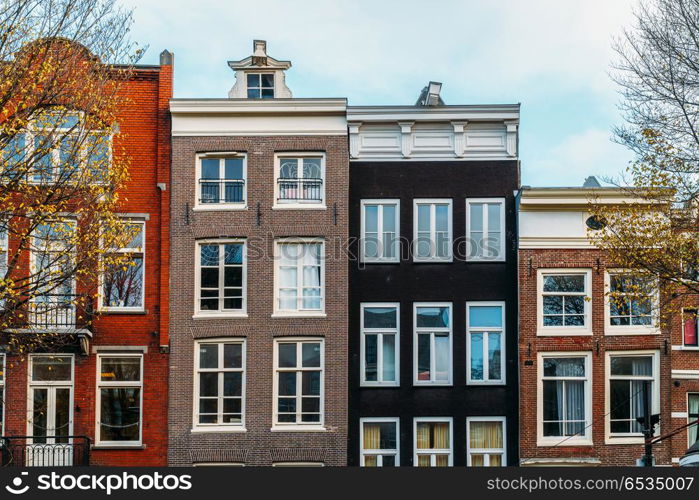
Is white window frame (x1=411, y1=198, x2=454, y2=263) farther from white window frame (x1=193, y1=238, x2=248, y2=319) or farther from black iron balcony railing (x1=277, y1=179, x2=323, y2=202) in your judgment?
white window frame (x1=193, y1=238, x2=248, y2=319)

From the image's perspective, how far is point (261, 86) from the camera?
34500 millimetres

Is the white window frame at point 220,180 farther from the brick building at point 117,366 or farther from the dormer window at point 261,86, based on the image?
the dormer window at point 261,86

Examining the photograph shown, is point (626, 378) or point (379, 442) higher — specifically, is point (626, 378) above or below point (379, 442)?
above

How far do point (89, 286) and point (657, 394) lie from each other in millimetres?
15880

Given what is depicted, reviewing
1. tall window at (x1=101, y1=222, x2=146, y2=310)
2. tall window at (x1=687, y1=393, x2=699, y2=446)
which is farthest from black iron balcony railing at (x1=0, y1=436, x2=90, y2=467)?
tall window at (x1=687, y1=393, x2=699, y2=446)

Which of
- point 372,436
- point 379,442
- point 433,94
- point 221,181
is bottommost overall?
point 379,442

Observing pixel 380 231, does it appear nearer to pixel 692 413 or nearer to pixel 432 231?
pixel 432 231

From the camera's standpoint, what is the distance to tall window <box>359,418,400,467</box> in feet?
106

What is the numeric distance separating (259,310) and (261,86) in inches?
265

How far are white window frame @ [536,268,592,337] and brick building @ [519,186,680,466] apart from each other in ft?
0.09

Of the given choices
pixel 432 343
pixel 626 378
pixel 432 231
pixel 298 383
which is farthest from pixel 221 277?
pixel 626 378

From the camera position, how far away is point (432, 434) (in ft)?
107

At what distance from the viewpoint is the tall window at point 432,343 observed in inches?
1292

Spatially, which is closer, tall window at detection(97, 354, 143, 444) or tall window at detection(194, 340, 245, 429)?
tall window at detection(97, 354, 143, 444)
